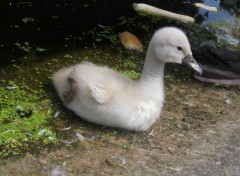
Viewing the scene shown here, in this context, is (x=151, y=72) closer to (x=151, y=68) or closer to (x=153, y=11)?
(x=151, y=68)

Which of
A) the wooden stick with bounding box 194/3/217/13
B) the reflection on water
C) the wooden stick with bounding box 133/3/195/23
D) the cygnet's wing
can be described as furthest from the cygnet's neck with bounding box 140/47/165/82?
the wooden stick with bounding box 194/3/217/13

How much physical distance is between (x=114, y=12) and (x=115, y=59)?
3.92ft

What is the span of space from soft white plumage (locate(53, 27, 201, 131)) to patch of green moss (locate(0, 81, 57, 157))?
225 millimetres

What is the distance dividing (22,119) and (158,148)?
107 cm

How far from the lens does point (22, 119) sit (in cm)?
375

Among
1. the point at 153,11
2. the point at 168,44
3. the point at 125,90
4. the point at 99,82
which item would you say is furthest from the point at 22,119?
the point at 153,11

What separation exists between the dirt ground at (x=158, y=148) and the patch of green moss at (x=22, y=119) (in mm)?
104

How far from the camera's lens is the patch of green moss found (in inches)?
137

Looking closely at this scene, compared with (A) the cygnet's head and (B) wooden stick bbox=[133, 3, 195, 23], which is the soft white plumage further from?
(B) wooden stick bbox=[133, 3, 195, 23]

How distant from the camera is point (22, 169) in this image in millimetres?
3252

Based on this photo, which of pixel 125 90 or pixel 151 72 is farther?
pixel 151 72

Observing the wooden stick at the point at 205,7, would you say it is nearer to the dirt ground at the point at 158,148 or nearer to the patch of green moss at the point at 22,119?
the dirt ground at the point at 158,148

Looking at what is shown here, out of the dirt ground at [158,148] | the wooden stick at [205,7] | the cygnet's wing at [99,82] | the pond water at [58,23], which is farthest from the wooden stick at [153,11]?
the cygnet's wing at [99,82]

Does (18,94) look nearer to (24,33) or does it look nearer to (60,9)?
(24,33)
